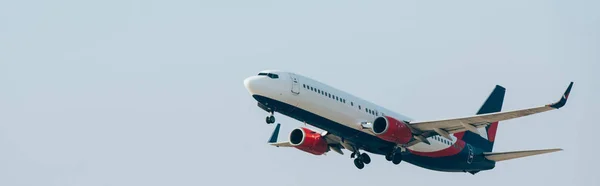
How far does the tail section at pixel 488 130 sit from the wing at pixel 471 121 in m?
7.93

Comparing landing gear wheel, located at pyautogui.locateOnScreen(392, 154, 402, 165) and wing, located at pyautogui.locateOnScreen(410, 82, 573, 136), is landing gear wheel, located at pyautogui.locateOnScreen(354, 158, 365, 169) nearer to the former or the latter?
landing gear wheel, located at pyautogui.locateOnScreen(392, 154, 402, 165)

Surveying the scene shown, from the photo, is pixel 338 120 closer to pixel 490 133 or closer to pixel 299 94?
pixel 299 94

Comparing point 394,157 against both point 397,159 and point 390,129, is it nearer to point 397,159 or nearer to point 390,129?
point 397,159

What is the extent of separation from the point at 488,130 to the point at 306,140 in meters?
14.9

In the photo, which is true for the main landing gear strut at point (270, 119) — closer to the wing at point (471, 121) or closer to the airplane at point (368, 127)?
the airplane at point (368, 127)

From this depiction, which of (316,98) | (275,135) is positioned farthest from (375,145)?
(275,135)

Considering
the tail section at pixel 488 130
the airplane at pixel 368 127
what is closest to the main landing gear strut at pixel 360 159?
the airplane at pixel 368 127

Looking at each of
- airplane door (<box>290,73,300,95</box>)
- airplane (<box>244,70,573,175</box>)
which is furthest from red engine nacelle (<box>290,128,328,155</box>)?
airplane door (<box>290,73,300,95</box>)

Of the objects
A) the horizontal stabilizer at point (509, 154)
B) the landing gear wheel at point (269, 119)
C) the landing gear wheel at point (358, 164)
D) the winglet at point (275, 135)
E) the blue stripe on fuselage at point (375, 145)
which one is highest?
the winglet at point (275, 135)

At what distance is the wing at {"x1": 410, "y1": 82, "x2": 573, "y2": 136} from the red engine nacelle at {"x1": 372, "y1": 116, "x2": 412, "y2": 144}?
121 cm

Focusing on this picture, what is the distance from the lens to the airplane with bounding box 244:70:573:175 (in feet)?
209

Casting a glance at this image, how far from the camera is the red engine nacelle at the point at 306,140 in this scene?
2815 inches

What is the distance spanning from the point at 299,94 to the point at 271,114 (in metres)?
1.91

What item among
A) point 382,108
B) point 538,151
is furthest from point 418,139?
point 538,151
